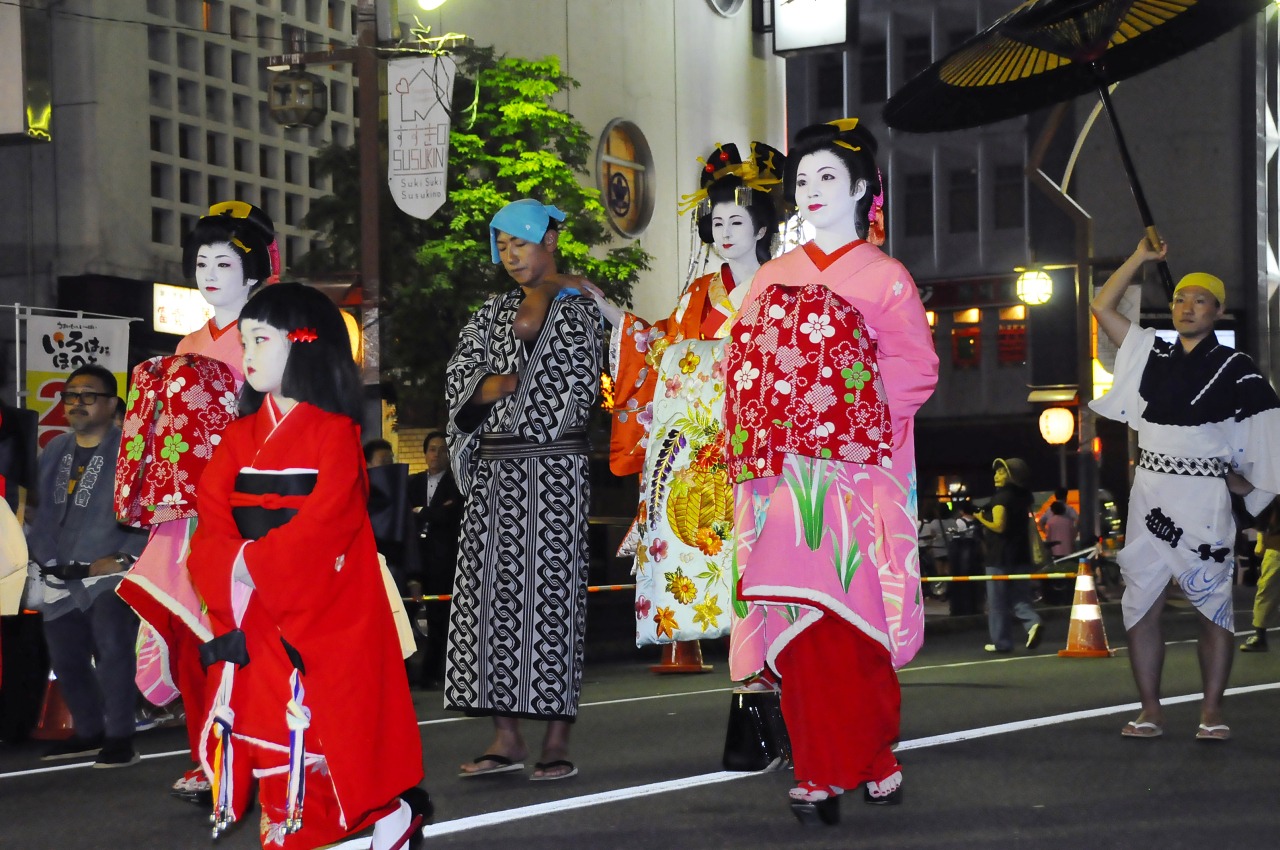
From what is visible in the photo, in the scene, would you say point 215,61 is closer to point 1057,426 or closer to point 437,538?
point 437,538

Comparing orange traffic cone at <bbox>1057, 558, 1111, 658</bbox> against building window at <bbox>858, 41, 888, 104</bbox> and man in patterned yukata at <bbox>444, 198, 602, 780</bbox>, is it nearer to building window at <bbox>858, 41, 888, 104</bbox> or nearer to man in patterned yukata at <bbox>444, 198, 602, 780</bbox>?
man in patterned yukata at <bbox>444, 198, 602, 780</bbox>

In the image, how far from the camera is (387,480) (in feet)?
17.5

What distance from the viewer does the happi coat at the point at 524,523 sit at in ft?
21.0

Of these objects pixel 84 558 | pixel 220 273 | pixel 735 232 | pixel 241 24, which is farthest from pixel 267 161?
pixel 220 273

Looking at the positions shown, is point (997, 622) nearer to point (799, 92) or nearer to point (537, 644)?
point (537, 644)

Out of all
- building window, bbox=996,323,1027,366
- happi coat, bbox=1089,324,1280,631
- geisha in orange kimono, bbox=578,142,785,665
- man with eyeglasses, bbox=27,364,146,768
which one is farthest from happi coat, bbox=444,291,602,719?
building window, bbox=996,323,1027,366

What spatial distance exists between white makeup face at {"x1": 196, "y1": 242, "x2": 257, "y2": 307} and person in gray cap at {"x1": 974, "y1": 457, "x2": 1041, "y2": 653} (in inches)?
369

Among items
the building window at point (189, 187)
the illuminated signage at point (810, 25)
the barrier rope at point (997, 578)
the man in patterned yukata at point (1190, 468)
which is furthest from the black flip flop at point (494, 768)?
the illuminated signage at point (810, 25)

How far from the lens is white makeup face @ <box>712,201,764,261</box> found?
6.92 m

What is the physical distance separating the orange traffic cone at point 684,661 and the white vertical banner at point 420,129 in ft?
17.2

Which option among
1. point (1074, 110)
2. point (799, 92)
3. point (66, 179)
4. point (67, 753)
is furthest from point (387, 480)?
point (799, 92)

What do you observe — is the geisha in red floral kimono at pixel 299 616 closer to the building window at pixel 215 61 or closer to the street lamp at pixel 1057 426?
the building window at pixel 215 61

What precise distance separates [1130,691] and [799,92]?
37.5m

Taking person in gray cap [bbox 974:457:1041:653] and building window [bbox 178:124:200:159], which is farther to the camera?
building window [bbox 178:124:200:159]
